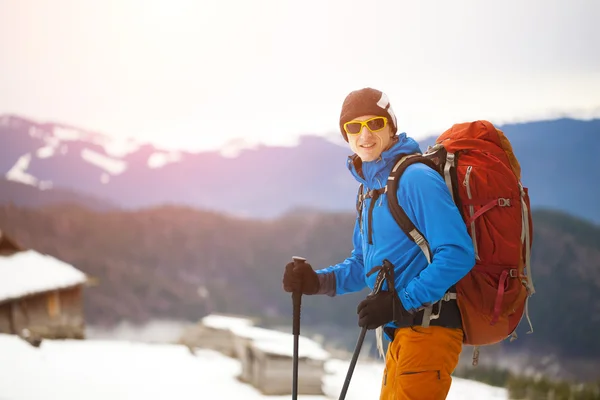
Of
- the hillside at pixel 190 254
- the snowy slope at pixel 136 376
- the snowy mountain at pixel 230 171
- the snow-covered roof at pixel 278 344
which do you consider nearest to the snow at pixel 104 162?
the snowy mountain at pixel 230 171

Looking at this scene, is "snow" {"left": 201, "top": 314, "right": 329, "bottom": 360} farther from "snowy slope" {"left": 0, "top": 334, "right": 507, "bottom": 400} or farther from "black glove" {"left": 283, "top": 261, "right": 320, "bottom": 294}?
"black glove" {"left": 283, "top": 261, "right": 320, "bottom": 294}

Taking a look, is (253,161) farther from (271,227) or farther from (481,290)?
(481,290)

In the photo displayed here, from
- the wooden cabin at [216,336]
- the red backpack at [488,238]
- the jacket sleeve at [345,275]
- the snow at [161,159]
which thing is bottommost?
the wooden cabin at [216,336]

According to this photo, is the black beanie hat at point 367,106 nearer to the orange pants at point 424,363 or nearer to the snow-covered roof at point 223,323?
the orange pants at point 424,363

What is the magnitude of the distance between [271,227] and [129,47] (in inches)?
107

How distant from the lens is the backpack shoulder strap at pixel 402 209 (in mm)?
1185

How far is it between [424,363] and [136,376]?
10.1 feet

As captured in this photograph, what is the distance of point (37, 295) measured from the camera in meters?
5.56

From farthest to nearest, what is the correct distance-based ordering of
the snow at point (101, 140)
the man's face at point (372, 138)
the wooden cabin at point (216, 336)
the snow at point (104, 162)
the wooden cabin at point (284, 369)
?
the snow at point (104, 162) < the snow at point (101, 140) < the wooden cabin at point (216, 336) < the wooden cabin at point (284, 369) < the man's face at point (372, 138)

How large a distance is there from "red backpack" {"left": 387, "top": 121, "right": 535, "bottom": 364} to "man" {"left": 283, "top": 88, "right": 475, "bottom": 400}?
0.02 m

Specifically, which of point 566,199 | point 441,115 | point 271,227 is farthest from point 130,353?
point 566,199

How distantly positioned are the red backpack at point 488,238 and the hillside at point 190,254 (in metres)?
5.21

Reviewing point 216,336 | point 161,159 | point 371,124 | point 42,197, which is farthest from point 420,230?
point 42,197

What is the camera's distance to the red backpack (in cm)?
120
